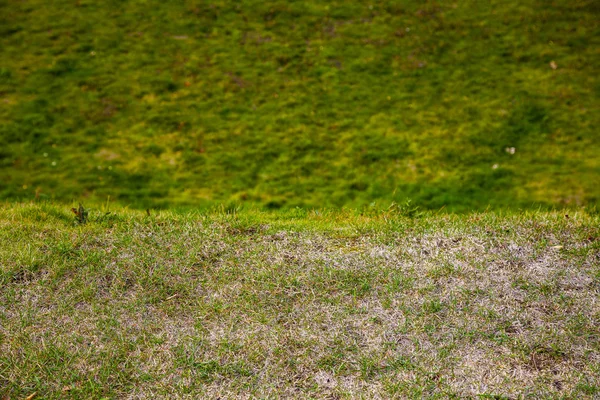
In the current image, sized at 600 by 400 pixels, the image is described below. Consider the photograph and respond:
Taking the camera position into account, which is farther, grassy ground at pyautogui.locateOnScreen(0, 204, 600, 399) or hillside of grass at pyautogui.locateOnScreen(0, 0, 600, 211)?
hillside of grass at pyautogui.locateOnScreen(0, 0, 600, 211)

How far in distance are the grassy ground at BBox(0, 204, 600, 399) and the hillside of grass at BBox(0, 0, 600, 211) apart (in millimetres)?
1417

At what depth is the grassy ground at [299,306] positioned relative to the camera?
271 cm

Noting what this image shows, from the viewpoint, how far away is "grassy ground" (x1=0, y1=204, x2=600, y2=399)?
2713 mm

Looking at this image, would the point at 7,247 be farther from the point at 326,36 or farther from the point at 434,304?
the point at 326,36

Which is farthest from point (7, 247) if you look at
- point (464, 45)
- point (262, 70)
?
point (464, 45)

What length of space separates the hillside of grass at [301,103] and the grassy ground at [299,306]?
1.42 meters

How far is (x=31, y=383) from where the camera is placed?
2689 mm

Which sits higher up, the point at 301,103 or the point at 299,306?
the point at 301,103

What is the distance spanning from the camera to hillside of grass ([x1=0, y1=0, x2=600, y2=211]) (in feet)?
20.7

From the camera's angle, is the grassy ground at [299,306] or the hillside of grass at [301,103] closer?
the grassy ground at [299,306]

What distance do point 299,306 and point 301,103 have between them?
5.01 m

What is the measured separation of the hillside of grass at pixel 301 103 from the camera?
6.32 m

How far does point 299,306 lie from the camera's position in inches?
128

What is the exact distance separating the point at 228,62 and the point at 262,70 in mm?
641
